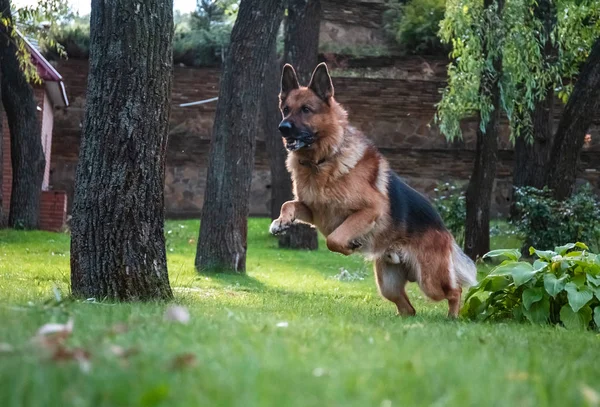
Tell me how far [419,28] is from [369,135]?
385cm

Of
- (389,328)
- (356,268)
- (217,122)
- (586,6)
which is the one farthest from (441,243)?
(586,6)

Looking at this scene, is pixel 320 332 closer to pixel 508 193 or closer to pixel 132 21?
pixel 132 21

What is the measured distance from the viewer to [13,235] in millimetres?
17469

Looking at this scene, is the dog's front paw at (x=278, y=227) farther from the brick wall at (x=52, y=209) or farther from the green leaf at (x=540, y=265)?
the brick wall at (x=52, y=209)

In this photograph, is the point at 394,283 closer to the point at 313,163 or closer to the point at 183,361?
the point at 313,163

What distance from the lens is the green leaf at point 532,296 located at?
Answer: 7152mm

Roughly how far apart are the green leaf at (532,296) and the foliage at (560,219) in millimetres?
10002

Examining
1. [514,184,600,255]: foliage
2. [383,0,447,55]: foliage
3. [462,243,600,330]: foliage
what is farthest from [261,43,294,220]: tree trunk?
[462,243,600,330]: foliage

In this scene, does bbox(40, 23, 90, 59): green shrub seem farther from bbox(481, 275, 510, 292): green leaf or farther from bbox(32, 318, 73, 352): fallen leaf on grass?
bbox(32, 318, 73, 352): fallen leaf on grass

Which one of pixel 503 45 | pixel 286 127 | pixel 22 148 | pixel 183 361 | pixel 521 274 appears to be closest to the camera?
pixel 183 361

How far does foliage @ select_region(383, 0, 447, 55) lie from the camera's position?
27531mm

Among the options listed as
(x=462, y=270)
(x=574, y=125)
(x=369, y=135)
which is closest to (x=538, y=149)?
(x=574, y=125)

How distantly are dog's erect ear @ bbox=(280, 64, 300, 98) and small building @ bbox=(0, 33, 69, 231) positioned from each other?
37.9 feet

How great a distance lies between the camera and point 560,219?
16844 mm
